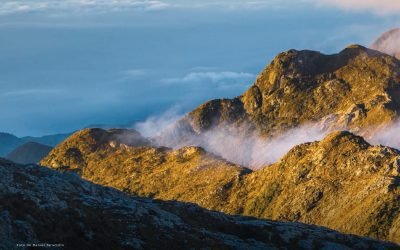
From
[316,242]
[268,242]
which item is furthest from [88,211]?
[316,242]

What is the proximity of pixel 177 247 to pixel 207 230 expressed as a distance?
24.6 meters

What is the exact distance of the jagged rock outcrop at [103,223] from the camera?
100312 millimetres

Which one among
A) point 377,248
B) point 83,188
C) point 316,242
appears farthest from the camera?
point 377,248

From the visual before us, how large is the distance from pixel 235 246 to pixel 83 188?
30160mm

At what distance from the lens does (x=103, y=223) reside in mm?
111562

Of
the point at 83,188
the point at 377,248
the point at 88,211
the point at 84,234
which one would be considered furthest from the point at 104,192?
the point at 377,248

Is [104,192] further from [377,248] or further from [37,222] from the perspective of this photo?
[377,248]

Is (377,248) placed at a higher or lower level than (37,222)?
higher

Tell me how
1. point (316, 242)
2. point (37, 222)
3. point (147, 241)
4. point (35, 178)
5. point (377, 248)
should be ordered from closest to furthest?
point (37, 222) → point (147, 241) → point (35, 178) → point (316, 242) → point (377, 248)

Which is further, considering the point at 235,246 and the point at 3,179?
the point at 235,246

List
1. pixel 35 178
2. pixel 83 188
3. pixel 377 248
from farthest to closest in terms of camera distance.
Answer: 1. pixel 377 248
2. pixel 83 188
3. pixel 35 178

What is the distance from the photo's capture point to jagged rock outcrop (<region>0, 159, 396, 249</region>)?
10031 centimetres

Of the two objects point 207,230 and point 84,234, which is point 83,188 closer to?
point 207,230

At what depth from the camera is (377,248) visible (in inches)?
6919
